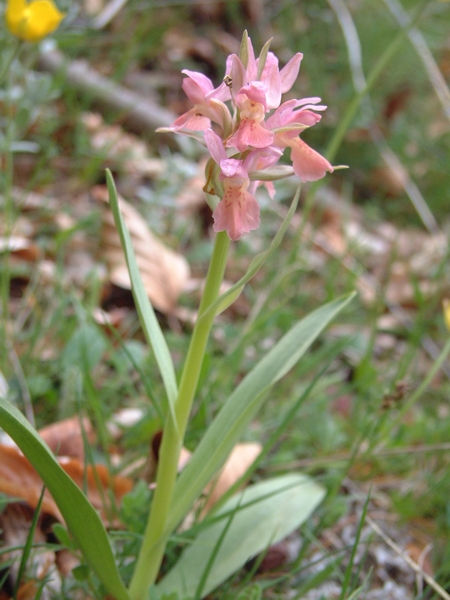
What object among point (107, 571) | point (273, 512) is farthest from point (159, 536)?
point (273, 512)

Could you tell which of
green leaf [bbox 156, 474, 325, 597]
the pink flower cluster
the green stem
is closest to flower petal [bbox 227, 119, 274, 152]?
the pink flower cluster

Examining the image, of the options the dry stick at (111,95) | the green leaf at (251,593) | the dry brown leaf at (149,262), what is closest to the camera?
the green leaf at (251,593)

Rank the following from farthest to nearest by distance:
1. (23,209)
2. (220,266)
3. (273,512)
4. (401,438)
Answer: (23,209) → (401,438) → (273,512) → (220,266)

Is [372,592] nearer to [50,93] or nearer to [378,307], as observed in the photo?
[378,307]

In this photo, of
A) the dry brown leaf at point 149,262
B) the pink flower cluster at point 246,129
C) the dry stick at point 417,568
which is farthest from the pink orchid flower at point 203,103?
the dry brown leaf at point 149,262

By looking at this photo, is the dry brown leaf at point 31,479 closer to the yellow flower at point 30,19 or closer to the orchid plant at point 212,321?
the orchid plant at point 212,321

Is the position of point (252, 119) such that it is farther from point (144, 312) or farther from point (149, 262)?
point (149, 262)
